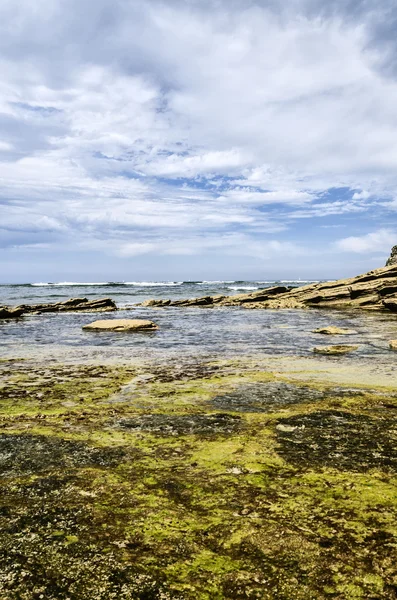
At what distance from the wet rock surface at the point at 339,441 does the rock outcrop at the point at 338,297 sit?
1042 inches

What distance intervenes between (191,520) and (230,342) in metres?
12.0

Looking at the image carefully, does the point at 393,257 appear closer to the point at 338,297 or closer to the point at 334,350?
the point at 338,297

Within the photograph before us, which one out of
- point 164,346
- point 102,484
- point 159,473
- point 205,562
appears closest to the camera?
point 205,562

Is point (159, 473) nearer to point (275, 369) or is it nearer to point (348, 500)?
point (348, 500)

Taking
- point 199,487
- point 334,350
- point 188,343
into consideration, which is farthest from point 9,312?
point 199,487

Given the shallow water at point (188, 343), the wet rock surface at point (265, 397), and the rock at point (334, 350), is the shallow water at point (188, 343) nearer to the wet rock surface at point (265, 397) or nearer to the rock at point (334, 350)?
the rock at point (334, 350)

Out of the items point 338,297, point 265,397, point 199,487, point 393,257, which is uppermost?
point 393,257

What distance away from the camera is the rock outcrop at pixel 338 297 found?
33.4 meters

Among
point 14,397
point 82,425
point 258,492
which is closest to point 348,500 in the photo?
point 258,492

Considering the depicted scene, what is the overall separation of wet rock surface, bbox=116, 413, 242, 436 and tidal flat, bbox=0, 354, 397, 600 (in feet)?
0.09

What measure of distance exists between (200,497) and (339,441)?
209 cm

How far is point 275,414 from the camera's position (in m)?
5.98

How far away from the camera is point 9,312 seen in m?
30.0

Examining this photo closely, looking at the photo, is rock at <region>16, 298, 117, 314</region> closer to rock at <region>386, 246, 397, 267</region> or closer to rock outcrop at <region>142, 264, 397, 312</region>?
rock outcrop at <region>142, 264, 397, 312</region>
